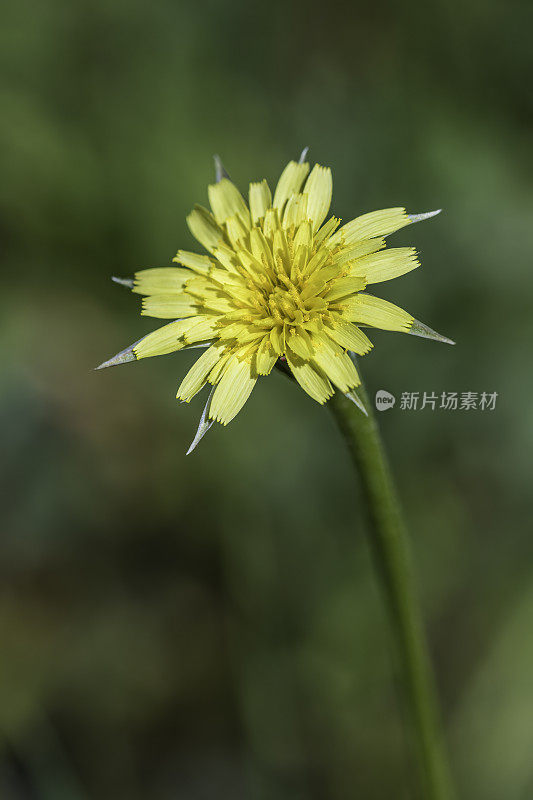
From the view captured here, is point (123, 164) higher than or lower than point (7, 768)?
higher

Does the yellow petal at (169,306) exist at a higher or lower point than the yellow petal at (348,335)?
higher

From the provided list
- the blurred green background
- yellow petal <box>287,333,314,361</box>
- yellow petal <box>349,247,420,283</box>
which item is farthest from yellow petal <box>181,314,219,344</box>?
the blurred green background

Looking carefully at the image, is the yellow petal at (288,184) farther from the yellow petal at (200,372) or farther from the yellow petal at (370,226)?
the yellow petal at (200,372)

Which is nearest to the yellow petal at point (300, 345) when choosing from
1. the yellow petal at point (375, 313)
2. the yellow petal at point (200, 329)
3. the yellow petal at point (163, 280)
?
the yellow petal at point (375, 313)

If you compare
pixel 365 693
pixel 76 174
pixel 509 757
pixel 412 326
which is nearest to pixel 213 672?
pixel 365 693

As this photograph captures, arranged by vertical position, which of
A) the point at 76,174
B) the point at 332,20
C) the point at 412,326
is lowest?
the point at 412,326

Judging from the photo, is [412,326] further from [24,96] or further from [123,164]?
[24,96]

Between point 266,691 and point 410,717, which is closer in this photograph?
point 410,717
